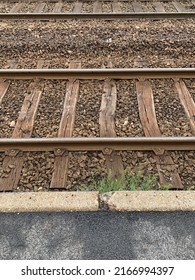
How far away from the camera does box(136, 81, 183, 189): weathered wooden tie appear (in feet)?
12.0

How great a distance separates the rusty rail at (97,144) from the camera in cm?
396

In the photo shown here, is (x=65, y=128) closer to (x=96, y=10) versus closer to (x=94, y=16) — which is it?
(x=94, y=16)

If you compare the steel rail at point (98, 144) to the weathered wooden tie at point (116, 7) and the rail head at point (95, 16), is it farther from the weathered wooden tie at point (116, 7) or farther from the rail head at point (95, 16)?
the weathered wooden tie at point (116, 7)

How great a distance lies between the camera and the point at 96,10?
782 centimetres

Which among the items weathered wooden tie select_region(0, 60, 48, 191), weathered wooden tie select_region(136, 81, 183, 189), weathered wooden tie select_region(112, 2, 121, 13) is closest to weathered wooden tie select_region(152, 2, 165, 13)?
weathered wooden tie select_region(112, 2, 121, 13)

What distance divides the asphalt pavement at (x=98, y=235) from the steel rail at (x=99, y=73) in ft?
9.13

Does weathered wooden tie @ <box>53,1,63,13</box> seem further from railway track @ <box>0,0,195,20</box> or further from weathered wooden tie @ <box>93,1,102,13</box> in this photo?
weathered wooden tie @ <box>93,1,102,13</box>

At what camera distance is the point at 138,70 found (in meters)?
5.26

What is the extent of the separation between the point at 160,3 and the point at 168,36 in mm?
2152

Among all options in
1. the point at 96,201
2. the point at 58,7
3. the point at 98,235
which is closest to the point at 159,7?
the point at 58,7

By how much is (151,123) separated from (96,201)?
1.64m

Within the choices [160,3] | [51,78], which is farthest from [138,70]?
[160,3]

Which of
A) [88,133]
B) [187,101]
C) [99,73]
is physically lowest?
[88,133]

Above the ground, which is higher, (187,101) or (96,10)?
(96,10)
